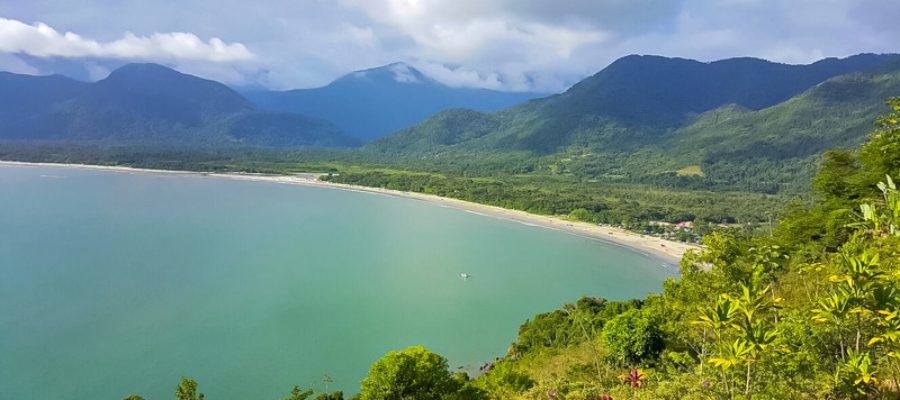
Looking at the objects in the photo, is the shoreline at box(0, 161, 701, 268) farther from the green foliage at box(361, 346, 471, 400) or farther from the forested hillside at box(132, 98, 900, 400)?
the green foliage at box(361, 346, 471, 400)

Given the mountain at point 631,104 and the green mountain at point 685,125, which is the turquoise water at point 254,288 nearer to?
the green mountain at point 685,125

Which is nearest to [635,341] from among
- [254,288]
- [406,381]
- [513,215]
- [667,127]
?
[406,381]

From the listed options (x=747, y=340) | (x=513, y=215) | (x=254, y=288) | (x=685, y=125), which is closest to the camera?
(x=747, y=340)

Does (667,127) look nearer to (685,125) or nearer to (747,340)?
(685,125)

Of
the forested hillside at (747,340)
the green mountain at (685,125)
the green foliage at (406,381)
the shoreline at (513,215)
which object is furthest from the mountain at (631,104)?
the green foliage at (406,381)

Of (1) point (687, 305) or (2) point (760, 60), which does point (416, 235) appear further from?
(2) point (760, 60)
